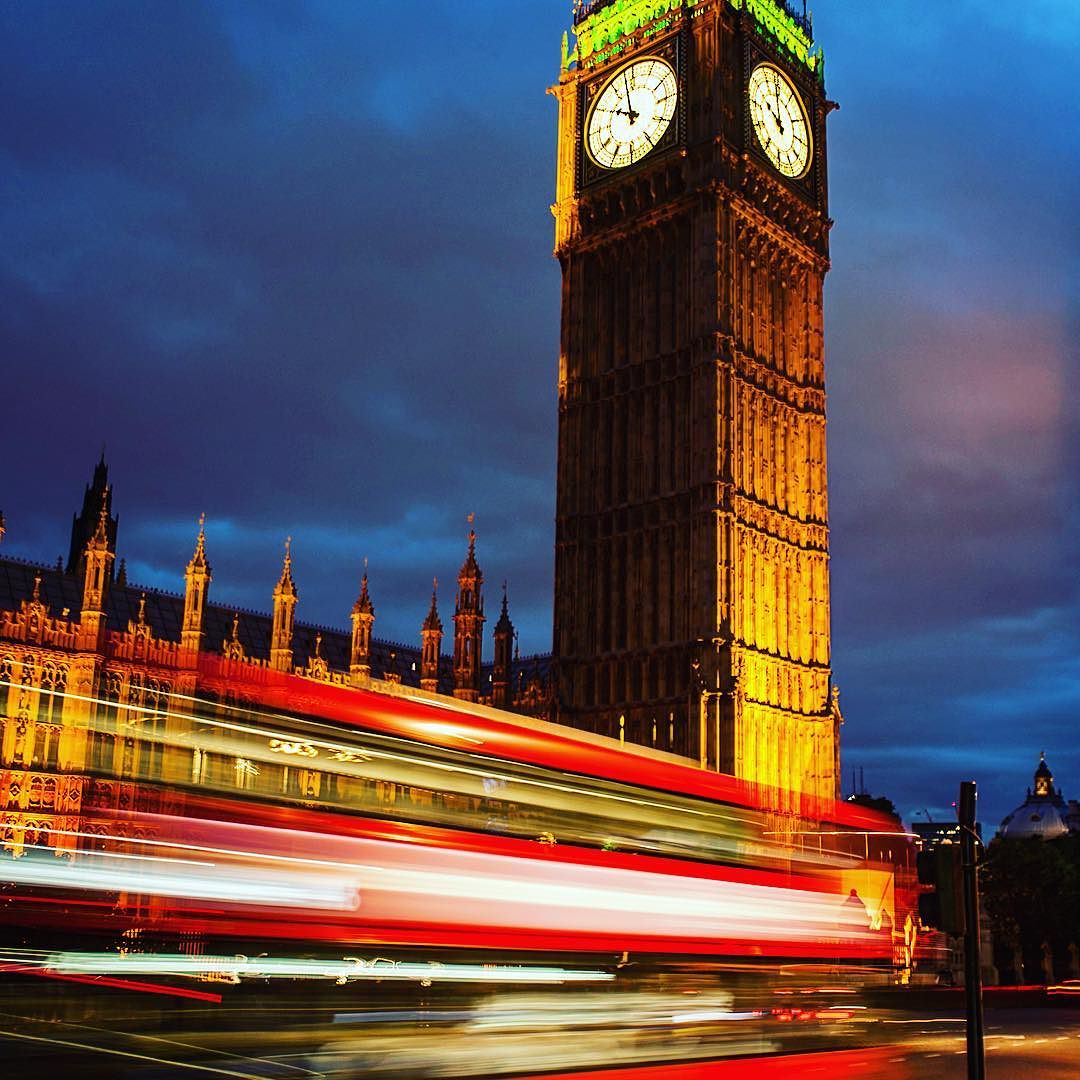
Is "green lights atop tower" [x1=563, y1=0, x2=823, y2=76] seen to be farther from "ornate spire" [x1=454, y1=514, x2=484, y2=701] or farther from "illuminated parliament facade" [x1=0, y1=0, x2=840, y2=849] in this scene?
"ornate spire" [x1=454, y1=514, x2=484, y2=701]

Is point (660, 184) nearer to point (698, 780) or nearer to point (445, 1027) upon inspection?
point (698, 780)

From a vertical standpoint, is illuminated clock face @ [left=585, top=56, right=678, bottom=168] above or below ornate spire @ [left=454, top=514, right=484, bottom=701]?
above

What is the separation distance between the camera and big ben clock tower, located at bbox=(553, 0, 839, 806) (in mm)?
52750

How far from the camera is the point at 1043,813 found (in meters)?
135

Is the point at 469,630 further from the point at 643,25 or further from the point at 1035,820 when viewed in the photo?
the point at 1035,820

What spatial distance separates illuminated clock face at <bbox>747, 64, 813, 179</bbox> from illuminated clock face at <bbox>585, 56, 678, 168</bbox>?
371cm

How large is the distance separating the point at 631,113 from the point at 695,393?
551 inches

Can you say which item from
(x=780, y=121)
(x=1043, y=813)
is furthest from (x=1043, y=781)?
(x=780, y=121)

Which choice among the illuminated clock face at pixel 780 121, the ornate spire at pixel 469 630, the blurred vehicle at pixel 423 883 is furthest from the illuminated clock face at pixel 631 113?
the blurred vehicle at pixel 423 883

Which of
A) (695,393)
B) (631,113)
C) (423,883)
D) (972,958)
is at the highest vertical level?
(631,113)

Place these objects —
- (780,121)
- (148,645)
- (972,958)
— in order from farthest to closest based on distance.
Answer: (780,121) < (148,645) < (972,958)

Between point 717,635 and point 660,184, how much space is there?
1986cm

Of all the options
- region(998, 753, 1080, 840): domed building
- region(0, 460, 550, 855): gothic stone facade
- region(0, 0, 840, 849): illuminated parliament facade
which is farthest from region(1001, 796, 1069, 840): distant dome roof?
region(0, 0, 840, 849): illuminated parliament facade

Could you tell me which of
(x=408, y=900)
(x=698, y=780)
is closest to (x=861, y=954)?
(x=698, y=780)
